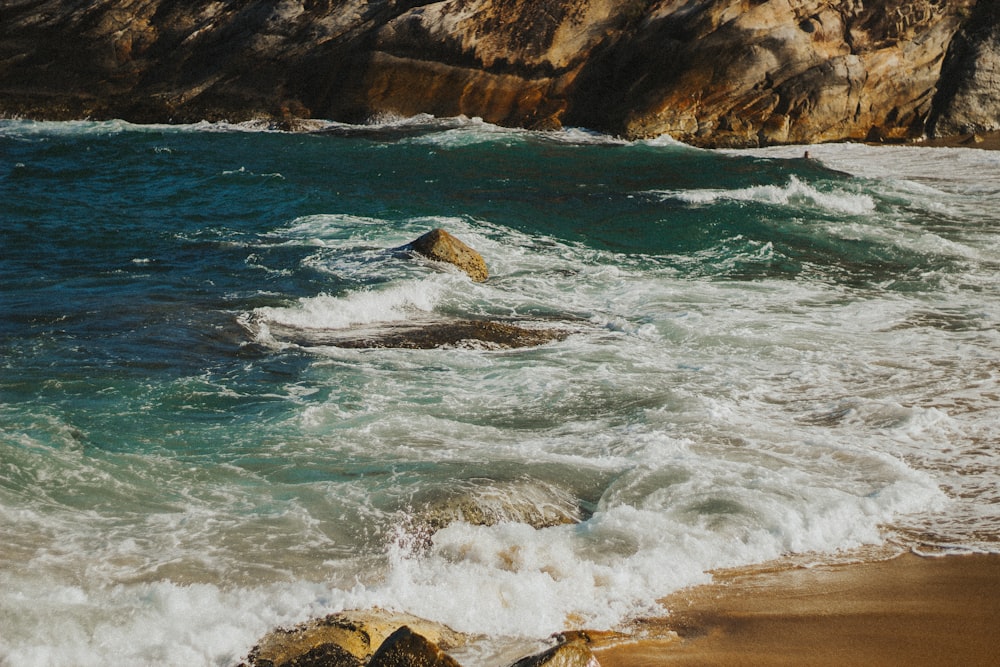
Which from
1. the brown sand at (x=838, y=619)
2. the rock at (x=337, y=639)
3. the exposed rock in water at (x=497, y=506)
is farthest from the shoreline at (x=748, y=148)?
the rock at (x=337, y=639)

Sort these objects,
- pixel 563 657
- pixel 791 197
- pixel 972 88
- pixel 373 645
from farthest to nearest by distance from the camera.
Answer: pixel 972 88, pixel 791 197, pixel 373 645, pixel 563 657

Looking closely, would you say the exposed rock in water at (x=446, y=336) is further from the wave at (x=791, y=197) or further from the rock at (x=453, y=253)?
the wave at (x=791, y=197)

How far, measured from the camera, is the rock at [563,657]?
12.2ft

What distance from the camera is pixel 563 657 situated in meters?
3.79

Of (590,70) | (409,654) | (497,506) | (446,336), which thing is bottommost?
(446,336)

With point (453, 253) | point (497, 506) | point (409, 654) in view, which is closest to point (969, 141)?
point (453, 253)

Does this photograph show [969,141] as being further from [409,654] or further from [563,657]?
[409,654]

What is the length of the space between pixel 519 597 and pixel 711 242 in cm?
975

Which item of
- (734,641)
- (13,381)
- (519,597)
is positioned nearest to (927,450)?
(734,641)

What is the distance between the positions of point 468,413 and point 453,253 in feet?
15.0

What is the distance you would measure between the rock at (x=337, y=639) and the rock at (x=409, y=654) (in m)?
0.48

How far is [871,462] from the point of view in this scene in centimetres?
648

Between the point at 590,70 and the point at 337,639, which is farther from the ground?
the point at 590,70

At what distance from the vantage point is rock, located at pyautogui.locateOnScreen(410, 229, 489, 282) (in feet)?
37.9
